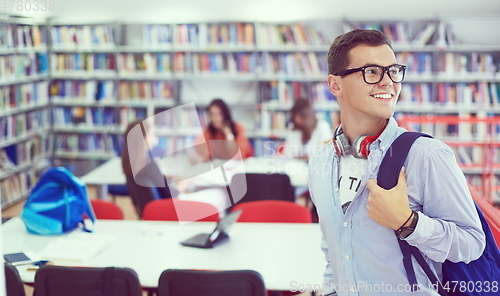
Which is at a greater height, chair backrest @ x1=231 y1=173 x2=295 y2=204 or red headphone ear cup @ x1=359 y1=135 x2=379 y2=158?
red headphone ear cup @ x1=359 y1=135 x2=379 y2=158

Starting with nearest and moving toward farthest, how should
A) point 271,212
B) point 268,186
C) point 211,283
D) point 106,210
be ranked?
1. point 211,283
2. point 271,212
3. point 106,210
4. point 268,186

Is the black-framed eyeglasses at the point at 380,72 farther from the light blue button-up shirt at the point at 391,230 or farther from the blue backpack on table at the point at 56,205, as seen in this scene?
the blue backpack on table at the point at 56,205

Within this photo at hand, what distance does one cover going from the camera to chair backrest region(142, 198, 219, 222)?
290cm

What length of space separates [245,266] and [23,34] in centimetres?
454

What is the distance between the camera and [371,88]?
1.39 m

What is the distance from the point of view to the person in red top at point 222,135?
4469mm

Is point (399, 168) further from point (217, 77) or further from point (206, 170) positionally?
point (217, 77)

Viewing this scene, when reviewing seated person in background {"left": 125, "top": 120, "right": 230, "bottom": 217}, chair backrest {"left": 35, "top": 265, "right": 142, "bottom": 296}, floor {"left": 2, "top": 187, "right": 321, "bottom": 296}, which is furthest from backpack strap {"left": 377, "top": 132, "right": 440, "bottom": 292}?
floor {"left": 2, "top": 187, "right": 321, "bottom": 296}

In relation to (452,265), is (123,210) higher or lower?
lower

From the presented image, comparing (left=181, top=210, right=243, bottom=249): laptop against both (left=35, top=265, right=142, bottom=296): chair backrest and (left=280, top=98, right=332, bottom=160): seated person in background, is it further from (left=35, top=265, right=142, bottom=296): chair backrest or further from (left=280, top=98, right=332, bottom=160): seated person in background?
(left=280, top=98, right=332, bottom=160): seated person in background

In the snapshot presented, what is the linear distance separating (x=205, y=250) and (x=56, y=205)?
32.7 inches

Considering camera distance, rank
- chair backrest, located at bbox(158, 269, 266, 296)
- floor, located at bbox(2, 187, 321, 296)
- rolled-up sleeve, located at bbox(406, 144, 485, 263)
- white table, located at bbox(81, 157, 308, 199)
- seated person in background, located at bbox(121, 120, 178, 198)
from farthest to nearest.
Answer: floor, located at bbox(2, 187, 321, 296), white table, located at bbox(81, 157, 308, 199), seated person in background, located at bbox(121, 120, 178, 198), chair backrest, located at bbox(158, 269, 266, 296), rolled-up sleeve, located at bbox(406, 144, 485, 263)

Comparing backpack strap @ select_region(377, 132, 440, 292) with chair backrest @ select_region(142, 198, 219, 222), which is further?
chair backrest @ select_region(142, 198, 219, 222)

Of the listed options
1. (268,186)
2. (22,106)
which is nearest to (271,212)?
(268,186)
